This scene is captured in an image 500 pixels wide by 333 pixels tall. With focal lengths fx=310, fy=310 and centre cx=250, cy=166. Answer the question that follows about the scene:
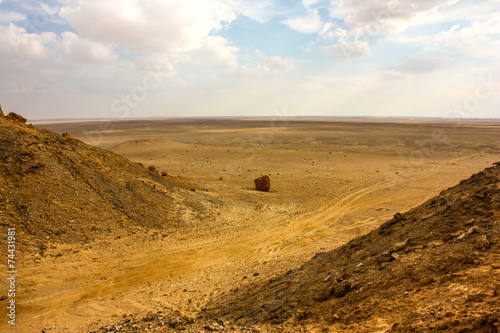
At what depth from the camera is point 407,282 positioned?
432cm

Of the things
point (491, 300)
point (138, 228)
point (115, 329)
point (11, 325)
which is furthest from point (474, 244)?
point (138, 228)

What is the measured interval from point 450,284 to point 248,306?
3.22 meters

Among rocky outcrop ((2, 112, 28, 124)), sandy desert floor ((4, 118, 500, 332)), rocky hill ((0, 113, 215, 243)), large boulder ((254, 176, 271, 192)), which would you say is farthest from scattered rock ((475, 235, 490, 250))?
rocky outcrop ((2, 112, 28, 124))

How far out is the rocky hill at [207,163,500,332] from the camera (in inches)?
138

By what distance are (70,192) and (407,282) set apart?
9.95 m

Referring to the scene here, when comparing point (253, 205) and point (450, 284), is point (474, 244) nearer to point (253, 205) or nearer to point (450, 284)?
point (450, 284)

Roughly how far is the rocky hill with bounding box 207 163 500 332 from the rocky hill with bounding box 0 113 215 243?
5.67 m

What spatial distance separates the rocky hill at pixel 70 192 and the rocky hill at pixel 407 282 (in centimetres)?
567

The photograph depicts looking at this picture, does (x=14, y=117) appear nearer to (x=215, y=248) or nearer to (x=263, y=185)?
(x=215, y=248)

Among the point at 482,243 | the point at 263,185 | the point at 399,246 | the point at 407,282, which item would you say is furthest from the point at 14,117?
the point at 482,243

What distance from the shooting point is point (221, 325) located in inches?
194

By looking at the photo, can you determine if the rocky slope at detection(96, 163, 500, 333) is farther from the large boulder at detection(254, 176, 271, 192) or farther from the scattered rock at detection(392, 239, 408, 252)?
the large boulder at detection(254, 176, 271, 192)

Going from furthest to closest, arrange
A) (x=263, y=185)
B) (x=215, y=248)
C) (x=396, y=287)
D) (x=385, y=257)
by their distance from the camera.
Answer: (x=263, y=185) < (x=215, y=248) < (x=385, y=257) < (x=396, y=287)

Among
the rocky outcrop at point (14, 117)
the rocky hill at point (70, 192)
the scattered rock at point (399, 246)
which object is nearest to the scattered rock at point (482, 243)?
the scattered rock at point (399, 246)
